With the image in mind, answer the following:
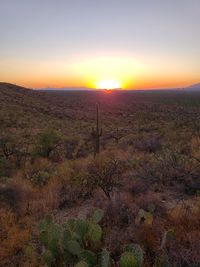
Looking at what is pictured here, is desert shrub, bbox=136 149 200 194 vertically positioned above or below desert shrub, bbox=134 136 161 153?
above

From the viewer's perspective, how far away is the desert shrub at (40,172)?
1032 cm

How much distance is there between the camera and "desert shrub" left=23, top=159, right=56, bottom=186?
1032 centimetres

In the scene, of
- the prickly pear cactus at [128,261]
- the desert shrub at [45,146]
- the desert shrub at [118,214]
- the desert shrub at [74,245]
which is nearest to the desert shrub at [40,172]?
the desert shrub at [45,146]

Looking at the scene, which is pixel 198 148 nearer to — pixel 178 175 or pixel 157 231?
pixel 178 175

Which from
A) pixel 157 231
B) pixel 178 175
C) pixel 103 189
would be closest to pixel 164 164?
pixel 178 175

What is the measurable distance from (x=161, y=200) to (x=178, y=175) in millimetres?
1361

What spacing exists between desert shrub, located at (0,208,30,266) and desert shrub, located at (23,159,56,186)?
2868 mm

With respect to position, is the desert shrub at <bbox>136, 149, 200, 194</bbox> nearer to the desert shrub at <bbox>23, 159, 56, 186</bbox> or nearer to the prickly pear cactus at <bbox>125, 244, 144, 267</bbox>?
the desert shrub at <bbox>23, 159, 56, 186</bbox>

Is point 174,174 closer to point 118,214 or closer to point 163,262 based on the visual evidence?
point 118,214

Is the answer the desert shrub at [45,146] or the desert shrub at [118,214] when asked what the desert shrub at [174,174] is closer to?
the desert shrub at [118,214]

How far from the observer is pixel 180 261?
4512 mm

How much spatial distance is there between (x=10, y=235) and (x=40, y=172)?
14.8 feet

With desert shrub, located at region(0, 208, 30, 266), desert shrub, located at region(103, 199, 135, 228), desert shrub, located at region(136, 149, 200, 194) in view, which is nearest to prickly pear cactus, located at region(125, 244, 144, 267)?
desert shrub, located at region(103, 199, 135, 228)

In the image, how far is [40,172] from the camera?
429 inches
